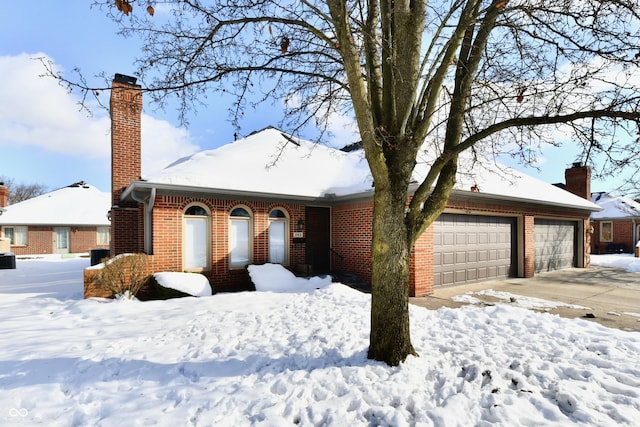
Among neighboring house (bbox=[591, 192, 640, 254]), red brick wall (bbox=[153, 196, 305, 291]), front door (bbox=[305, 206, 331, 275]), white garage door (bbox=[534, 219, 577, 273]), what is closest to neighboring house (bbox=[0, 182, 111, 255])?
red brick wall (bbox=[153, 196, 305, 291])

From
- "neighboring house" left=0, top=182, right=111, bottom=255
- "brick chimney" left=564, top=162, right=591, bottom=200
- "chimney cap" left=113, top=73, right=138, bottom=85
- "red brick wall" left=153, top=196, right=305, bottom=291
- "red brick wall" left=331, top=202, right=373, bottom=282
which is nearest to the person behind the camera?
"red brick wall" left=153, top=196, right=305, bottom=291

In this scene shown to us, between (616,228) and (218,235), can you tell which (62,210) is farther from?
(616,228)

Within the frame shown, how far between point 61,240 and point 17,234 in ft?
8.97

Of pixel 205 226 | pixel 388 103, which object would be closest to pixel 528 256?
pixel 388 103

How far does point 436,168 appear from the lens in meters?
4.05

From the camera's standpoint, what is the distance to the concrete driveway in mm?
6543

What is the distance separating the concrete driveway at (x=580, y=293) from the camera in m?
6.54

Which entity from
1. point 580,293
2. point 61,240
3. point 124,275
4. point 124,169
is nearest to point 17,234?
point 61,240

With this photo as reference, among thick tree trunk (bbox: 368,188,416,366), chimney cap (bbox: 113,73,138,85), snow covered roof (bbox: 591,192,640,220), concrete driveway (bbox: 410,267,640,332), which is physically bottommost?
concrete driveway (bbox: 410,267,640,332)

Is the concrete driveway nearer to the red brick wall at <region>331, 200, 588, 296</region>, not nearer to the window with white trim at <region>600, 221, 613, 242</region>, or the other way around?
the red brick wall at <region>331, 200, 588, 296</region>

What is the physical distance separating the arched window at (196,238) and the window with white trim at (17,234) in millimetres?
24691

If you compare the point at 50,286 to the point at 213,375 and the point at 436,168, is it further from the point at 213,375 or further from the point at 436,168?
the point at 436,168

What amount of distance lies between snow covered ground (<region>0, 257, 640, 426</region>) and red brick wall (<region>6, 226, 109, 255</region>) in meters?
23.9

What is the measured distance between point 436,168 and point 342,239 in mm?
6781
